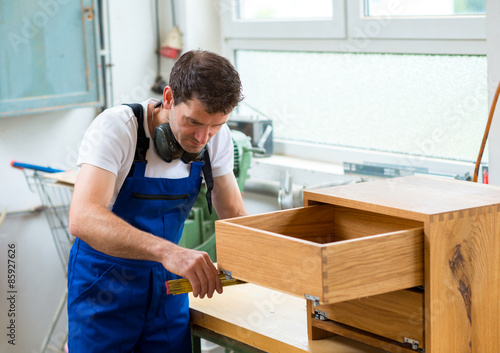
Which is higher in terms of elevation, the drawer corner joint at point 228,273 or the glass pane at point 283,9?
the glass pane at point 283,9

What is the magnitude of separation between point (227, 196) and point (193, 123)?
32cm

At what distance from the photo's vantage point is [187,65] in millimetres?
1647

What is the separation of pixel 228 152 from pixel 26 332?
1.88m

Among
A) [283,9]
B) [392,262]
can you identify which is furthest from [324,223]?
[283,9]

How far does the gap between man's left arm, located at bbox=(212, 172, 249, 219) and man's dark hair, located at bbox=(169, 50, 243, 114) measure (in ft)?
1.01

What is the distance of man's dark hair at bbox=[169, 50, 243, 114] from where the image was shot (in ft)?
5.28

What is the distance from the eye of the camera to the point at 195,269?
145cm

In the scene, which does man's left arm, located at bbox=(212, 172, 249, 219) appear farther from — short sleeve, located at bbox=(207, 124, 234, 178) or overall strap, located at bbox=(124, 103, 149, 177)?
overall strap, located at bbox=(124, 103, 149, 177)

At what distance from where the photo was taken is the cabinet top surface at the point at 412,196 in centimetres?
136

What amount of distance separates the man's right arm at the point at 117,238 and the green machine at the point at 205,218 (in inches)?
43.6

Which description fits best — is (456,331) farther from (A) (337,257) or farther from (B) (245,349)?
(B) (245,349)

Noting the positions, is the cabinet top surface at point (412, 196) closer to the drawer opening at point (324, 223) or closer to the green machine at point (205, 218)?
the drawer opening at point (324, 223)

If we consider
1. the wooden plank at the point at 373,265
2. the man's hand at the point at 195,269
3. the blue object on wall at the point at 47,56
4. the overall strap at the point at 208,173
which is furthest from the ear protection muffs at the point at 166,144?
the blue object on wall at the point at 47,56

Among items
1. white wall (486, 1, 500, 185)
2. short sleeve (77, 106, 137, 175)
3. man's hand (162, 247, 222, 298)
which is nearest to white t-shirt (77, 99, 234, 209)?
short sleeve (77, 106, 137, 175)
